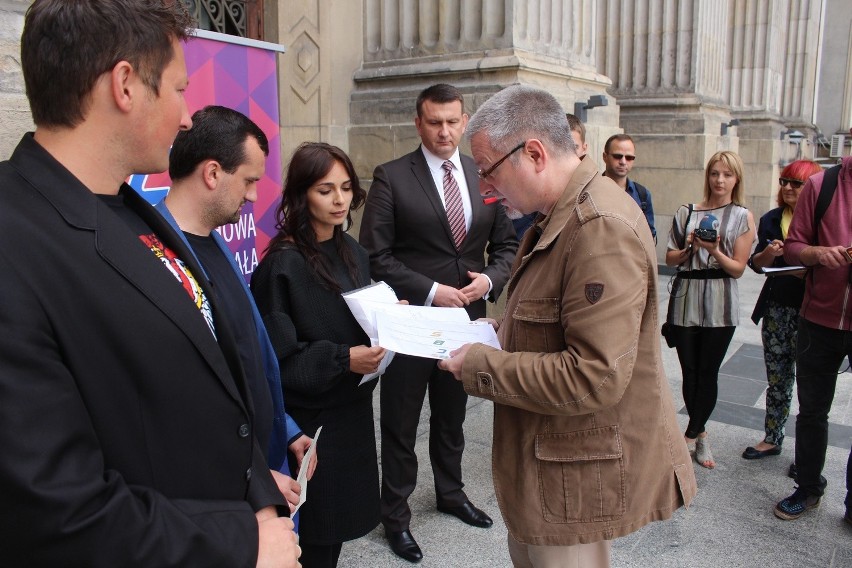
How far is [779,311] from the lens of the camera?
4.14 m

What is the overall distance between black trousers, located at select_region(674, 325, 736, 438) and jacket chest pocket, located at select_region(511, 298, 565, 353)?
8.37ft

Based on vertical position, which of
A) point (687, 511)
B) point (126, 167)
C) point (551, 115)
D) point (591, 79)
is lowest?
point (687, 511)

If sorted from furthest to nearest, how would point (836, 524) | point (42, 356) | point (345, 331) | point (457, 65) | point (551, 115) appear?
1. point (457, 65)
2. point (836, 524)
3. point (345, 331)
4. point (551, 115)
5. point (42, 356)

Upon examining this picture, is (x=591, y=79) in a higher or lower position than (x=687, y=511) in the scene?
higher

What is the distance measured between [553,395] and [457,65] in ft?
14.4

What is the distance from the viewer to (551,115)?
1.92 meters

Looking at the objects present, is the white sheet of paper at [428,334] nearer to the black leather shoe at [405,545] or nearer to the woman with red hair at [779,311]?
the black leather shoe at [405,545]

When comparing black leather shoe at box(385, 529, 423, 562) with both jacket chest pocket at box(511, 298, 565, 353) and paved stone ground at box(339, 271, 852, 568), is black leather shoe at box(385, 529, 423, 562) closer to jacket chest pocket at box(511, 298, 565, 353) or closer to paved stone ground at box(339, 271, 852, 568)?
paved stone ground at box(339, 271, 852, 568)

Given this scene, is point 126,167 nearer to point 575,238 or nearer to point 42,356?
point 42,356

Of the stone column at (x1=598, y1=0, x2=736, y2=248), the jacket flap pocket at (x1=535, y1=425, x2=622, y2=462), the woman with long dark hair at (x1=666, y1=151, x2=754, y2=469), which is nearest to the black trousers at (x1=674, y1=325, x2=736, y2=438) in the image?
the woman with long dark hair at (x1=666, y1=151, x2=754, y2=469)

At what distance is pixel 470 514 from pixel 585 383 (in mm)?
2020

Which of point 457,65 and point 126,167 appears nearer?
point 126,167

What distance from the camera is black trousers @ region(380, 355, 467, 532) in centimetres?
332

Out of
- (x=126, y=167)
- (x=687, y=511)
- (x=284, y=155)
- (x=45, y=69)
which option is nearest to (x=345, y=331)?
(x=126, y=167)
